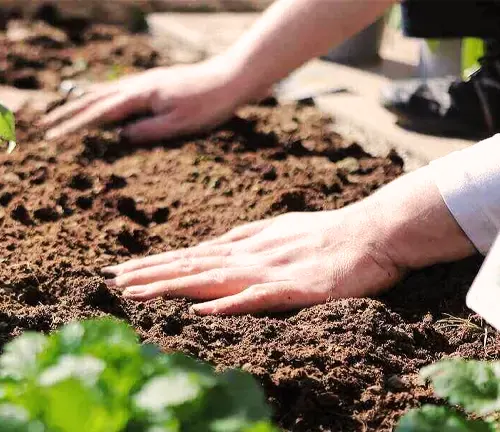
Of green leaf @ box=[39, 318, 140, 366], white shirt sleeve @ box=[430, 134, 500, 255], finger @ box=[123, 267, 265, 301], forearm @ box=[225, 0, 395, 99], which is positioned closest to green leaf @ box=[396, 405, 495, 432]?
green leaf @ box=[39, 318, 140, 366]

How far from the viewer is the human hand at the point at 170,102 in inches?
115

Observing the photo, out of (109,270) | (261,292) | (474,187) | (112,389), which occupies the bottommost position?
(109,270)

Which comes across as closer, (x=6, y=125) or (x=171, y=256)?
(x=6, y=125)

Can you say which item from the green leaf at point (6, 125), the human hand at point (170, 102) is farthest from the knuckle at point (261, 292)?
the human hand at point (170, 102)

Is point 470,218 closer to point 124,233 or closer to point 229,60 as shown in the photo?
point 124,233

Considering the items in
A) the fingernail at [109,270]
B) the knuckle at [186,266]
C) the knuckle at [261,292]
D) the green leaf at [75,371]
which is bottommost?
the fingernail at [109,270]

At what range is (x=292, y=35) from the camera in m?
2.88

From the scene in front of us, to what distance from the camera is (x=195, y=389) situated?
0.98 meters

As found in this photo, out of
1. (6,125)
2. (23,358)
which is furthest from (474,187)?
(23,358)

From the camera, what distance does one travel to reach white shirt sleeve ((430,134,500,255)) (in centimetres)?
178

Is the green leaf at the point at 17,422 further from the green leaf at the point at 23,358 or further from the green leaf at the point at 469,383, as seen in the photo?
the green leaf at the point at 469,383

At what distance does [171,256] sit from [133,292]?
150 mm

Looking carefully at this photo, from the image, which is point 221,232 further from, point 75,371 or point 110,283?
point 75,371

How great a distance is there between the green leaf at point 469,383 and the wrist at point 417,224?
2.13 feet
